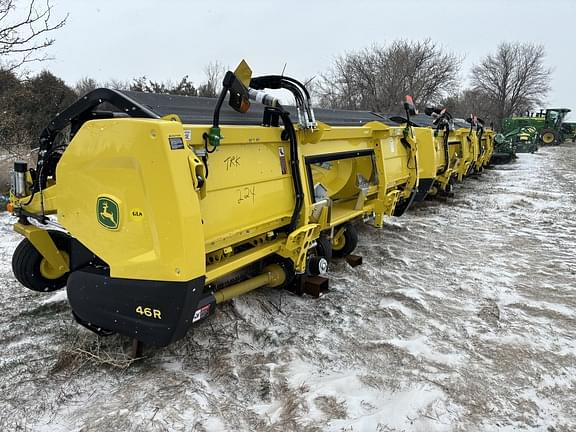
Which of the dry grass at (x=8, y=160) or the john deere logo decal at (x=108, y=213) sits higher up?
the dry grass at (x=8, y=160)

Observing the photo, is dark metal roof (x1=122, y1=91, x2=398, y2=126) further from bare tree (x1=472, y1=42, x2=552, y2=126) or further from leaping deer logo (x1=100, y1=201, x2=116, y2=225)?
bare tree (x1=472, y1=42, x2=552, y2=126)

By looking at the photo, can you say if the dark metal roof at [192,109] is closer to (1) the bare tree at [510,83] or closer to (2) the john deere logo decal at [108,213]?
(2) the john deere logo decal at [108,213]

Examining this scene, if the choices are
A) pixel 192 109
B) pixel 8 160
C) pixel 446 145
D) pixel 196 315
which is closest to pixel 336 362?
pixel 196 315

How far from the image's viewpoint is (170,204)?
2121mm

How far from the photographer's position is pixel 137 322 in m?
2.37

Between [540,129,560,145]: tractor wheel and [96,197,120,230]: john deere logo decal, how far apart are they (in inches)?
1246

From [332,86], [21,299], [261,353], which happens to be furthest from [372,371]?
[332,86]

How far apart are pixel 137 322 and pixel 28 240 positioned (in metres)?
1.35

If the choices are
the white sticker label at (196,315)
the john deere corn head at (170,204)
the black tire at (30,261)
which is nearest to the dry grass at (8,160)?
the black tire at (30,261)

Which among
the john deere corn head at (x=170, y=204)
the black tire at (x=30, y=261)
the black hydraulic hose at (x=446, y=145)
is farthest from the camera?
the black hydraulic hose at (x=446, y=145)

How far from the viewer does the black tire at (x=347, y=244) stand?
4797 millimetres

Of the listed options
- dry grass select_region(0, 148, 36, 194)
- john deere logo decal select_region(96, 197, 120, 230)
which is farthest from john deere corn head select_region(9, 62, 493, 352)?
dry grass select_region(0, 148, 36, 194)

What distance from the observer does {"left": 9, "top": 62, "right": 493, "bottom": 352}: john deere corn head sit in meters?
2.18

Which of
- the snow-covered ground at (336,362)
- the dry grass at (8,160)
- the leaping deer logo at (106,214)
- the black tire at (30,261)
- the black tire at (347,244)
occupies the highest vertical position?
the dry grass at (8,160)
